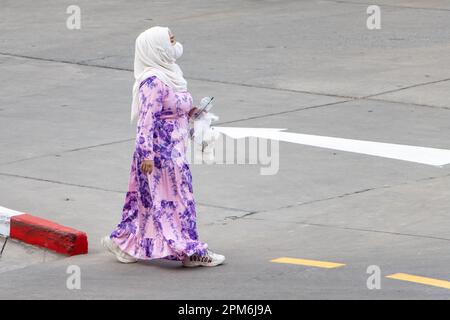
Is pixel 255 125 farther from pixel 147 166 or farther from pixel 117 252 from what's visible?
pixel 147 166

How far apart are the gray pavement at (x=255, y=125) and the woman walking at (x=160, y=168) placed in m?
0.17

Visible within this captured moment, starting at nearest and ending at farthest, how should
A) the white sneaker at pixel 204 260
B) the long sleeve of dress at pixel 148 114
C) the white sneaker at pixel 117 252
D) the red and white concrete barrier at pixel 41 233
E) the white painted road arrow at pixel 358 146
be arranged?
1. the long sleeve of dress at pixel 148 114
2. the white sneaker at pixel 204 260
3. the white sneaker at pixel 117 252
4. the red and white concrete barrier at pixel 41 233
5. the white painted road arrow at pixel 358 146

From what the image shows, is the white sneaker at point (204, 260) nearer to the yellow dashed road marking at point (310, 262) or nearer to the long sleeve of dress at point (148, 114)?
the yellow dashed road marking at point (310, 262)

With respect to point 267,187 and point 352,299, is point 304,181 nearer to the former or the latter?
point 267,187

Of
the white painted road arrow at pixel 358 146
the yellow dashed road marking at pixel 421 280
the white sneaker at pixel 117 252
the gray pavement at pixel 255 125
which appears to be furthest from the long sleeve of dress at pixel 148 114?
the white painted road arrow at pixel 358 146

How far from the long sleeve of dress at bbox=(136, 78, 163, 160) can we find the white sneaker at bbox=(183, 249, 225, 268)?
789mm

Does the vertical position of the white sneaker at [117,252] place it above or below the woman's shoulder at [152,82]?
below

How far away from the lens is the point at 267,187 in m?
12.2

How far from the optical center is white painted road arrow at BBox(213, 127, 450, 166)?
13.0 meters

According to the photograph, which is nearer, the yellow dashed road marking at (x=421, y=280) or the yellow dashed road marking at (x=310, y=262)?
the yellow dashed road marking at (x=421, y=280)

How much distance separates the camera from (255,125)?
47.8 feet

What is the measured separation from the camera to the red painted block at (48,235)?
1045 centimetres

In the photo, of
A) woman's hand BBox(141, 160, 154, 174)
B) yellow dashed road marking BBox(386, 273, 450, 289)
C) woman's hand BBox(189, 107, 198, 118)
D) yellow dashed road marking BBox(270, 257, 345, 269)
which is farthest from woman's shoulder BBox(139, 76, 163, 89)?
yellow dashed road marking BBox(386, 273, 450, 289)
